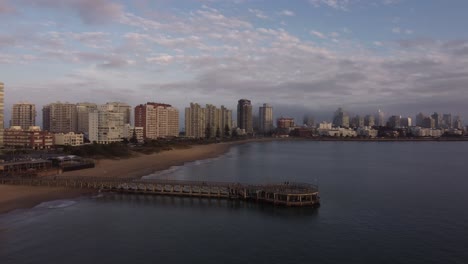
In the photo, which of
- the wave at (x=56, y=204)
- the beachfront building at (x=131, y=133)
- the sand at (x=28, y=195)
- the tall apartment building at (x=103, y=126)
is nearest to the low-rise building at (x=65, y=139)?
the tall apartment building at (x=103, y=126)

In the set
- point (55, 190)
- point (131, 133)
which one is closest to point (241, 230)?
point (55, 190)

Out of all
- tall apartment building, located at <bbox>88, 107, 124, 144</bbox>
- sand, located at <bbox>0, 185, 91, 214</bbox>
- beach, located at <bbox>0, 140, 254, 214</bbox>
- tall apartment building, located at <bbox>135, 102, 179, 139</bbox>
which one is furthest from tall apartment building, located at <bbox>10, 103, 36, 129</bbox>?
sand, located at <bbox>0, 185, 91, 214</bbox>

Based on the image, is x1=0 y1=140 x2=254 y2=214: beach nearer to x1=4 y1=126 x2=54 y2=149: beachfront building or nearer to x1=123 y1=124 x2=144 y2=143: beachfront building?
x1=4 y1=126 x2=54 y2=149: beachfront building

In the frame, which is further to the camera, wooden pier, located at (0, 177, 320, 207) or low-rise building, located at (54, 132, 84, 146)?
low-rise building, located at (54, 132, 84, 146)

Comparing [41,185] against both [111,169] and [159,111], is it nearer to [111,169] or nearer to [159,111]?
[111,169]

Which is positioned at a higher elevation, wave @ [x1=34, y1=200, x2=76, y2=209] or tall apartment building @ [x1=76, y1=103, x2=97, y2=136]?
tall apartment building @ [x1=76, y1=103, x2=97, y2=136]

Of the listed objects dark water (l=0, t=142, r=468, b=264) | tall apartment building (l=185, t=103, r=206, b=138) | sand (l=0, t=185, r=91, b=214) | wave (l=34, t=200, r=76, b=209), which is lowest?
dark water (l=0, t=142, r=468, b=264)
